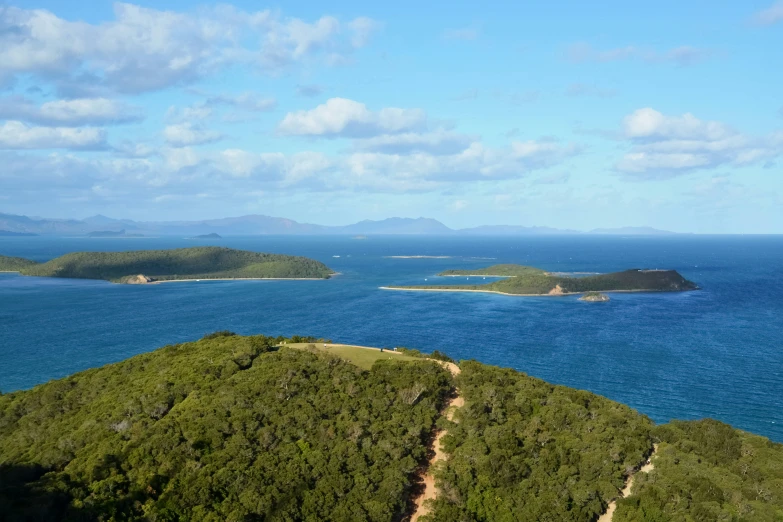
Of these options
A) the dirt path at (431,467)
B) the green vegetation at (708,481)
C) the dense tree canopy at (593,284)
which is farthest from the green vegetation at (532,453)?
the dense tree canopy at (593,284)

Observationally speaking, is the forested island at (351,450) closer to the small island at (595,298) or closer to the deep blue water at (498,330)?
the deep blue water at (498,330)

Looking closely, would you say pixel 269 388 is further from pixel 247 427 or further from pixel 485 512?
pixel 485 512

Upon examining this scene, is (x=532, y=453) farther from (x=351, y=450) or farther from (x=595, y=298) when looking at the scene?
(x=595, y=298)

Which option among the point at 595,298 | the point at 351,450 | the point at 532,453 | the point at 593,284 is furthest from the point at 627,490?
the point at 593,284

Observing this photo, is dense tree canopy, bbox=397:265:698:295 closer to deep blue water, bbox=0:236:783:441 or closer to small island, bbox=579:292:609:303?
deep blue water, bbox=0:236:783:441

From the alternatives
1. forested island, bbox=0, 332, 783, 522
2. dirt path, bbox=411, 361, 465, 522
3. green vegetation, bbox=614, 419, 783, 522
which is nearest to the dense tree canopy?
forested island, bbox=0, 332, 783, 522

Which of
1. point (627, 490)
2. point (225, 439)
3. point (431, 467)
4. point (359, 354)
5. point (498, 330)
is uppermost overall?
point (359, 354)

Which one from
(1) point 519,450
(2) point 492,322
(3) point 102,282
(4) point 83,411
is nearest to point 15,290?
(3) point 102,282
